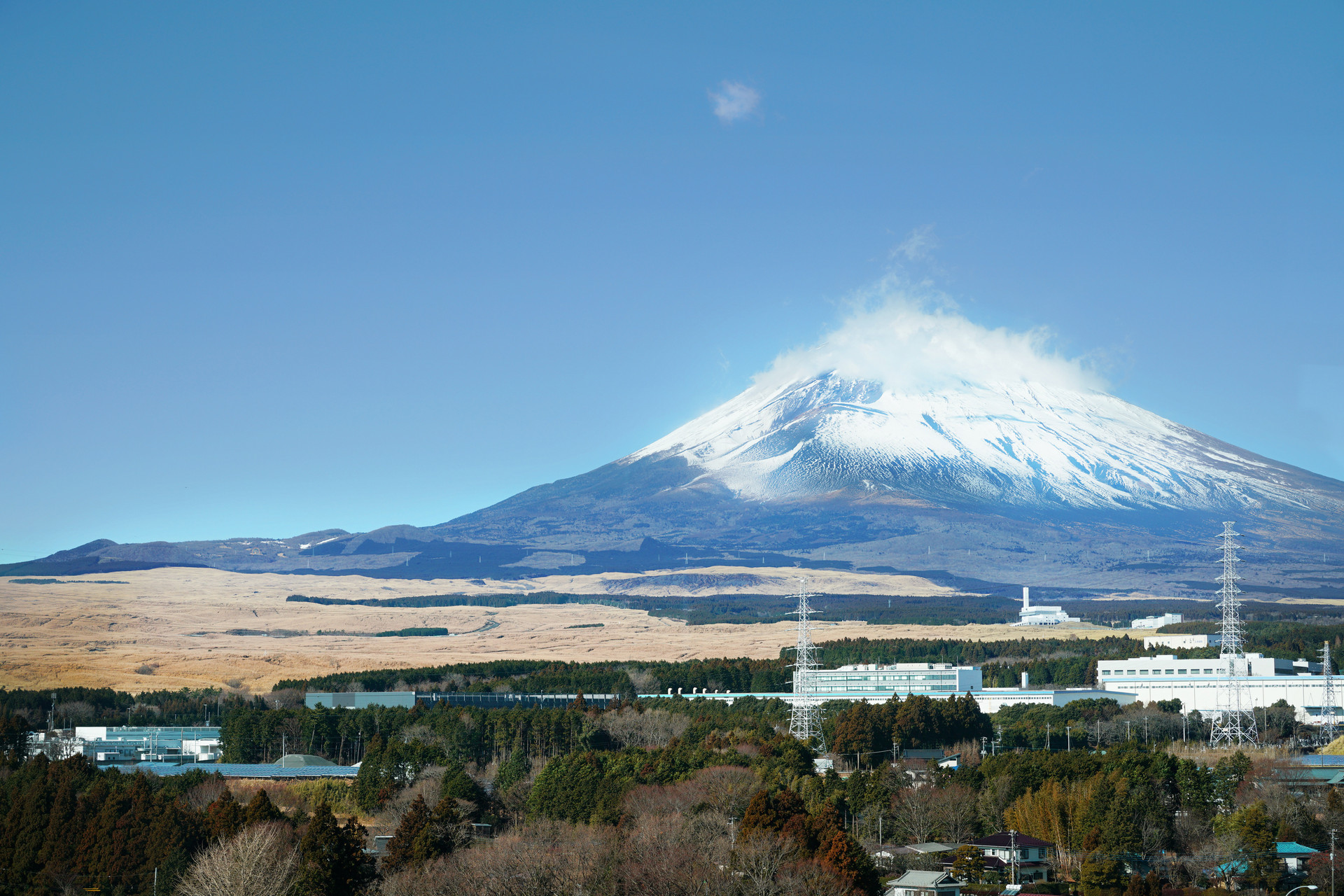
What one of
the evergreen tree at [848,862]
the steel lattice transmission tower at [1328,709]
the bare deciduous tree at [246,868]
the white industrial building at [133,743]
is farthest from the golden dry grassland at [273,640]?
the evergreen tree at [848,862]

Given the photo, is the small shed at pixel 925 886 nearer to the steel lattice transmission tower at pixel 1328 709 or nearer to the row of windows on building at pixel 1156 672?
the steel lattice transmission tower at pixel 1328 709

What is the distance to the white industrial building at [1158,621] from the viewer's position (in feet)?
591

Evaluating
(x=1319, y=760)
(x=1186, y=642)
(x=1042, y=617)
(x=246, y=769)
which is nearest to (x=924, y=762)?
(x=1319, y=760)

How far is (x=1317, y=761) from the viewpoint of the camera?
70062 millimetres

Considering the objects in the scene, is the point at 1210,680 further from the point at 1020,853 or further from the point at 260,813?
the point at 260,813

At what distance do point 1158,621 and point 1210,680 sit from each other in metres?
86.7

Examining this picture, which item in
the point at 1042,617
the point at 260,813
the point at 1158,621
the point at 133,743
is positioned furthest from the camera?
the point at 1042,617

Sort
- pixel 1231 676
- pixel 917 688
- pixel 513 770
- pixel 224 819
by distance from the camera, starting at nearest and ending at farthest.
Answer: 1. pixel 224 819
2. pixel 513 770
3. pixel 1231 676
4. pixel 917 688

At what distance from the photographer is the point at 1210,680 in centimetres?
10312

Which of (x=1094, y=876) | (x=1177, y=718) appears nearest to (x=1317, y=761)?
(x=1177, y=718)

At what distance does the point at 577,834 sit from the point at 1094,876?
16.4 m

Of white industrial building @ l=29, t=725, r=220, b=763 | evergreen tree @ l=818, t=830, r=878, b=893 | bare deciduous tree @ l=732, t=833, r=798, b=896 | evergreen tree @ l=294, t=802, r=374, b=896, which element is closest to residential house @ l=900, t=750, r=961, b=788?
evergreen tree @ l=818, t=830, r=878, b=893

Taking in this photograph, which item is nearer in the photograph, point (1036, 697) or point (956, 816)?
point (956, 816)

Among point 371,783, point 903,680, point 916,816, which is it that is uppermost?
point 903,680
